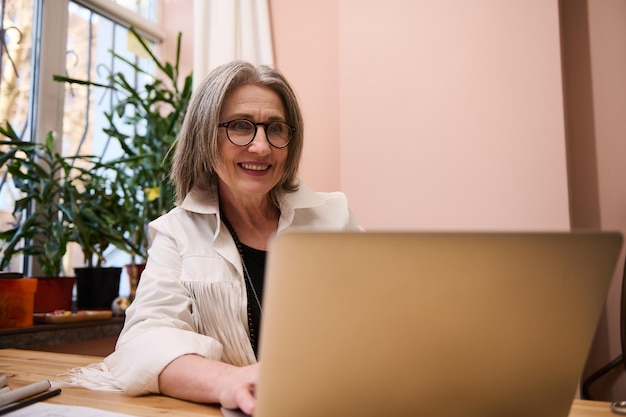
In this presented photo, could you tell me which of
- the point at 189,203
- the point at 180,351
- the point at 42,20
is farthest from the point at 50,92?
the point at 180,351

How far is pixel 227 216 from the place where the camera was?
1.33 meters

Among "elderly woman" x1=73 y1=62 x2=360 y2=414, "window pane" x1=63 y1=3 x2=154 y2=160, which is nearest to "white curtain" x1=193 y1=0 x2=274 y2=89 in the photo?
"window pane" x1=63 y1=3 x2=154 y2=160

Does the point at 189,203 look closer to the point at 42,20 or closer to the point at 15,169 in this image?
the point at 15,169

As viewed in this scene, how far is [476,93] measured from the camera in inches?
72.2

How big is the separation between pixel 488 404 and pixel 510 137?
4.57 ft

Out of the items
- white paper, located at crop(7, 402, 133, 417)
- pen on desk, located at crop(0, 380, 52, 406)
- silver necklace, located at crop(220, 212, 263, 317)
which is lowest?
white paper, located at crop(7, 402, 133, 417)

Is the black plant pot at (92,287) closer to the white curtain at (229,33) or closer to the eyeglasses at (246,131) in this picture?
the white curtain at (229,33)

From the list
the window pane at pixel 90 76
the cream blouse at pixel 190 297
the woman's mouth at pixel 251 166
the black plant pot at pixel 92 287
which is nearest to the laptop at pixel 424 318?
the cream blouse at pixel 190 297

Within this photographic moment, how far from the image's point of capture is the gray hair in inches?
47.7

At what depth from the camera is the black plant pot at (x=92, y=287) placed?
1941mm

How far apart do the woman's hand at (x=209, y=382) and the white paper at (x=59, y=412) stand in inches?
4.7

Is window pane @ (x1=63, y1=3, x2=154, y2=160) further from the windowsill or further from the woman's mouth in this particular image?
the woman's mouth

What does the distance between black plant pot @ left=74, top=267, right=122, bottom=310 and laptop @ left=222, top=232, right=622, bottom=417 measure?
1.65 meters

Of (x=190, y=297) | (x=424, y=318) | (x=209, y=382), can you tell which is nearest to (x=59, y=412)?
(x=209, y=382)
